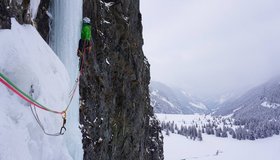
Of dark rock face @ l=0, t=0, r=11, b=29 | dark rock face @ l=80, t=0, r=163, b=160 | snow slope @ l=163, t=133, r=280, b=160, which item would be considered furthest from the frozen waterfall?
snow slope @ l=163, t=133, r=280, b=160

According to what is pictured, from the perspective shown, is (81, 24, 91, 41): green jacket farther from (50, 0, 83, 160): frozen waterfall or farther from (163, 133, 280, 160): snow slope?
(163, 133, 280, 160): snow slope

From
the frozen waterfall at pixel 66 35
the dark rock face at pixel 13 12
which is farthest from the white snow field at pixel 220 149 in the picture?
the dark rock face at pixel 13 12

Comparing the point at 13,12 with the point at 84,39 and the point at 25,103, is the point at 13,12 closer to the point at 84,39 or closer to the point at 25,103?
the point at 25,103

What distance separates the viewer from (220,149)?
147750 millimetres

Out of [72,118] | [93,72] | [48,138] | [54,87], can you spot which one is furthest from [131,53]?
[48,138]

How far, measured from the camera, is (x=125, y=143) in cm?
2009

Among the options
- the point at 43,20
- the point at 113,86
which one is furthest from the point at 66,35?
the point at 113,86

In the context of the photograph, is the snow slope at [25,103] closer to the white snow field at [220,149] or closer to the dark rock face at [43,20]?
the dark rock face at [43,20]

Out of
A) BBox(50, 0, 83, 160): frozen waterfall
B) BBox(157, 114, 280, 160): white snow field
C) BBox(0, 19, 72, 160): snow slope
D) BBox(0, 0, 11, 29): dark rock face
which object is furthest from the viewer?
BBox(157, 114, 280, 160): white snow field

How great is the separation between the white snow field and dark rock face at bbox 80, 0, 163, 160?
98.6 meters

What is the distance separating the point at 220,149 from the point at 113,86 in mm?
137762

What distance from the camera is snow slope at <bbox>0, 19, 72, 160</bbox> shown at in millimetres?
4699

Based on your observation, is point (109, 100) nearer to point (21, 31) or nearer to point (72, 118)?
point (72, 118)

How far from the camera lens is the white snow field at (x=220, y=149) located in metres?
132
